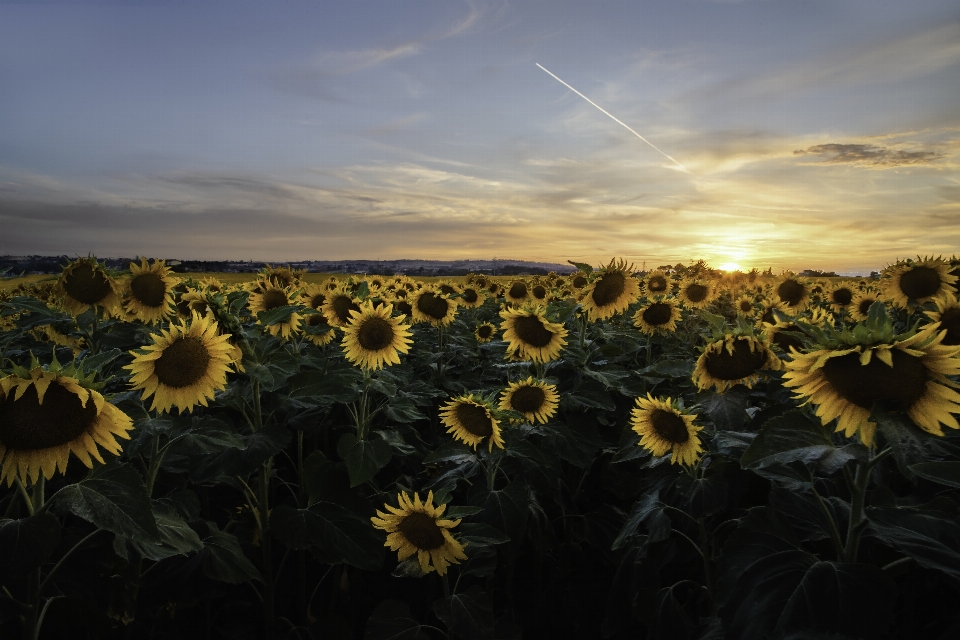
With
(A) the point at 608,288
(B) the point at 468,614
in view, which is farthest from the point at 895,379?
(A) the point at 608,288

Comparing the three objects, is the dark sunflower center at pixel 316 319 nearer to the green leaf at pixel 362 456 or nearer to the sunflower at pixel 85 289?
the sunflower at pixel 85 289

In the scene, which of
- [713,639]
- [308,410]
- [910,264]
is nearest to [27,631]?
[308,410]

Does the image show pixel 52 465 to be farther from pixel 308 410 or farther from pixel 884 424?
pixel 884 424

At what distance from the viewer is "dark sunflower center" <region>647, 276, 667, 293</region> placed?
9766mm

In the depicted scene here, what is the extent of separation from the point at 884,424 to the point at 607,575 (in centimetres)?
326

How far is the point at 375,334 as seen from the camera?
4703 millimetres

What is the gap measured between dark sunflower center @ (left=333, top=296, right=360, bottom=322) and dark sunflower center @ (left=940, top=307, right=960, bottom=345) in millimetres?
5634

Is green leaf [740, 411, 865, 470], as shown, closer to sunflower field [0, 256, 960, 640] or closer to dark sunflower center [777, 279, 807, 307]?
sunflower field [0, 256, 960, 640]

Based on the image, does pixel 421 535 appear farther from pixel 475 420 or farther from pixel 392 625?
pixel 475 420

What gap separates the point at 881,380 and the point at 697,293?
311 inches

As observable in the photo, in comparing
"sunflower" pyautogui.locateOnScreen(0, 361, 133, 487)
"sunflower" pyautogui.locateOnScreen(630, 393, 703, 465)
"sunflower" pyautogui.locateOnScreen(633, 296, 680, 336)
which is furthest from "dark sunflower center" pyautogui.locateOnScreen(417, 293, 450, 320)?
"sunflower" pyautogui.locateOnScreen(0, 361, 133, 487)

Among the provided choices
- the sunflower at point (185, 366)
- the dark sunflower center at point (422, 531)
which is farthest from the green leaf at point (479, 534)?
the sunflower at point (185, 366)

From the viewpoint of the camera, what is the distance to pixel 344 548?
3373mm

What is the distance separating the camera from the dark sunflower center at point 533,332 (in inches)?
204
